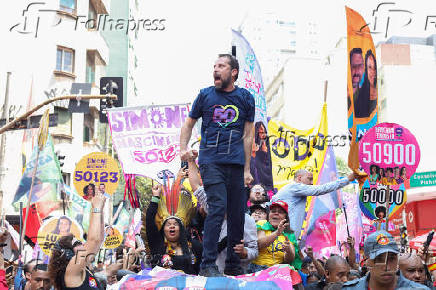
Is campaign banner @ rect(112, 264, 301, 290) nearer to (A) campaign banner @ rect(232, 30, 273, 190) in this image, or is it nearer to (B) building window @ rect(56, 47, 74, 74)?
(A) campaign banner @ rect(232, 30, 273, 190)

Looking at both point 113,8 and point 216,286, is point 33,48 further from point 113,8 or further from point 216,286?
point 216,286

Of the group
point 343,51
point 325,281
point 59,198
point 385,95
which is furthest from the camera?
point 343,51

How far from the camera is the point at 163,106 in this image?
11.1 metres

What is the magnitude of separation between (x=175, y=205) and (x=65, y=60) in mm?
29362

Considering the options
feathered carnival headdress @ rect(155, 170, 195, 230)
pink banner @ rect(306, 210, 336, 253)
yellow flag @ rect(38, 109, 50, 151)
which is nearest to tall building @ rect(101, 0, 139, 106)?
yellow flag @ rect(38, 109, 50, 151)

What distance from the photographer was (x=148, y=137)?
10.8m

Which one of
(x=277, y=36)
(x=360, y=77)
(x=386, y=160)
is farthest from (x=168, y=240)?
(x=277, y=36)

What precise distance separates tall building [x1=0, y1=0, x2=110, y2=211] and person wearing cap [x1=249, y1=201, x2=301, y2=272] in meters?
23.9

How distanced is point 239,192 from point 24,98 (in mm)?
27751

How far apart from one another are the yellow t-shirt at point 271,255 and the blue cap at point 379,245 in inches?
55.8

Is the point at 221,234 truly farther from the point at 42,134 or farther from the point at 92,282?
the point at 42,134

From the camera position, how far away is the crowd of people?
6.06 m

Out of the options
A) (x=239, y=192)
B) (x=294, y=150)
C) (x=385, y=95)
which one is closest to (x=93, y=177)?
(x=294, y=150)

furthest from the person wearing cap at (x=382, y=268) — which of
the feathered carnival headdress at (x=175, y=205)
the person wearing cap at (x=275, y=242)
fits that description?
the feathered carnival headdress at (x=175, y=205)
